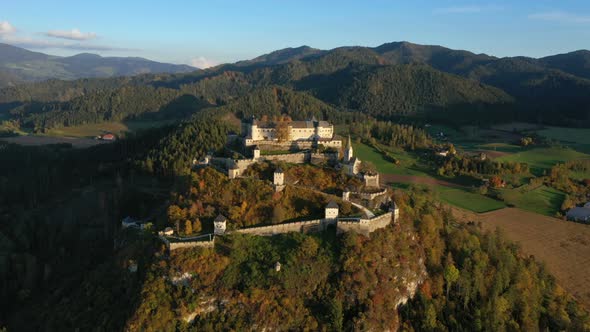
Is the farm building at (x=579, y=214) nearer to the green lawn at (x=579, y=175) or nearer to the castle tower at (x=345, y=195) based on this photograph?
the green lawn at (x=579, y=175)

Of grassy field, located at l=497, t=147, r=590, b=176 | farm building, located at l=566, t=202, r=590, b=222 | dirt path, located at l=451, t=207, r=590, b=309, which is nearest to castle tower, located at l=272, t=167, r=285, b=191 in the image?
dirt path, located at l=451, t=207, r=590, b=309

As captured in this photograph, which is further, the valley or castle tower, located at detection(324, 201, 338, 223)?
castle tower, located at detection(324, 201, 338, 223)

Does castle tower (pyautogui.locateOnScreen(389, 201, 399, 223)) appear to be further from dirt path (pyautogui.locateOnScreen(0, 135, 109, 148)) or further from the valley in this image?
dirt path (pyautogui.locateOnScreen(0, 135, 109, 148))

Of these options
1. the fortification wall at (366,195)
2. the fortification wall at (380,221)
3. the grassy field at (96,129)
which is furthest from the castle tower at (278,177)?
the grassy field at (96,129)

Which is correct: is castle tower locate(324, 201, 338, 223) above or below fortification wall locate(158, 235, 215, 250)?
above

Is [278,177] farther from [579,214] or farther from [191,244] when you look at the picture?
[579,214]

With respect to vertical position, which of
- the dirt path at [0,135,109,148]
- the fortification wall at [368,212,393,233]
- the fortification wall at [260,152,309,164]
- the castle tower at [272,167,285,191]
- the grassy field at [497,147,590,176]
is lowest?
the dirt path at [0,135,109,148]

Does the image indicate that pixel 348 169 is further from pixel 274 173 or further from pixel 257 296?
pixel 257 296
